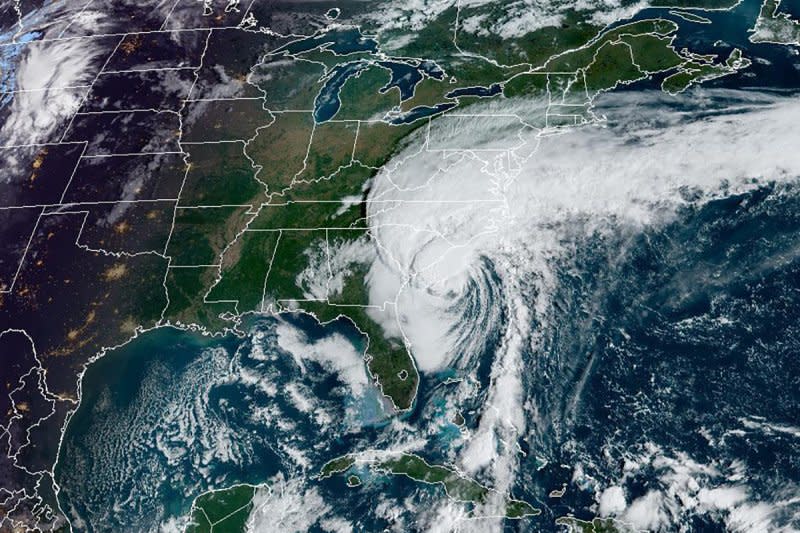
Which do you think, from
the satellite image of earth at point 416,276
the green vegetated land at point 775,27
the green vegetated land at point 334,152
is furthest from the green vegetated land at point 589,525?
the green vegetated land at point 775,27

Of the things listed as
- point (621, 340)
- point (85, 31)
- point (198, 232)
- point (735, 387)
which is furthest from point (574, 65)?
point (85, 31)

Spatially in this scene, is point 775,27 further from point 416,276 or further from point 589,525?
point 589,525

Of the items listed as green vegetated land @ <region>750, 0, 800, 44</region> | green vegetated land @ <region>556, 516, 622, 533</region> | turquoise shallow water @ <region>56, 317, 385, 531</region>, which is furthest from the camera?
green vegetated land @ <region>750, 0, 800, 44</region>

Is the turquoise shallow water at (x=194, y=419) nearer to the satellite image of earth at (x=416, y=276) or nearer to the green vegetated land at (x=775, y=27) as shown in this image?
the satellite image of earth at (x=416, y=276)

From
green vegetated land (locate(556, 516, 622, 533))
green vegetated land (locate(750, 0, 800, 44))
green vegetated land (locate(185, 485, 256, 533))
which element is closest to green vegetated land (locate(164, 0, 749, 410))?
green vegetated land (locate(750, 0, 800, 44))

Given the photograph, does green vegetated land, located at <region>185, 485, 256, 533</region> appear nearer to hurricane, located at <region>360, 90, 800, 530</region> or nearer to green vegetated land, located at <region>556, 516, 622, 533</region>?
hurricane, located at <region>360, 90, 800, 530</region>

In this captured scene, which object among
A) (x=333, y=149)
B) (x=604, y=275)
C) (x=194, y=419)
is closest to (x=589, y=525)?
(x=604, y=275)
